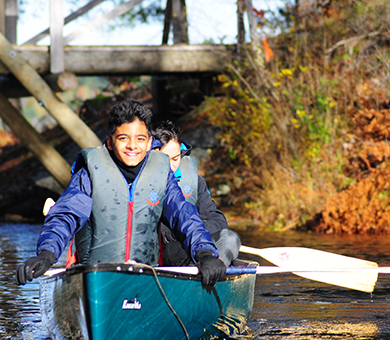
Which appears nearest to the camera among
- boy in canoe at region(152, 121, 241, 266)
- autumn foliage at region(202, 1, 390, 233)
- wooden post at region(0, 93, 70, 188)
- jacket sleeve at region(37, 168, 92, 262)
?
jacket sleeve at region(37, 168, 92, 262)

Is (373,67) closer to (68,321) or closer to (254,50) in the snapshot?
(254,50)

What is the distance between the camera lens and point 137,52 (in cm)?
1137

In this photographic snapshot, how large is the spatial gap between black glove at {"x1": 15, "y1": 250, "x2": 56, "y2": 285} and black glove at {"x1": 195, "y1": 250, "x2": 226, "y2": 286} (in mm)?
753

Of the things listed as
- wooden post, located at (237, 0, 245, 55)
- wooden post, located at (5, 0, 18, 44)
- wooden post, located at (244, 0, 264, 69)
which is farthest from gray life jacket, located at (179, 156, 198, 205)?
wooden post, located at (5, 0, 18, 44)

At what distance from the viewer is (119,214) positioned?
3.47 m

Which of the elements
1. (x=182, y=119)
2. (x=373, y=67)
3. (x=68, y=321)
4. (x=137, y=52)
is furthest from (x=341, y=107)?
(x=68, y=321)

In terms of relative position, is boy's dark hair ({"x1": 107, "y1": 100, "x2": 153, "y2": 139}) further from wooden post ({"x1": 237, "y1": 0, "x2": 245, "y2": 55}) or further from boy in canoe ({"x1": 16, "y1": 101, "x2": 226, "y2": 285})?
wooden post ({"x1": 237, "y1": 0, "x2": 245, "y2": 55})

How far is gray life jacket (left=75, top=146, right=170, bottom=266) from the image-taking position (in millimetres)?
3475

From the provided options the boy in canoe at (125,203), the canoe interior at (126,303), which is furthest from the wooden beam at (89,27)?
the canoe interior at (126,303)

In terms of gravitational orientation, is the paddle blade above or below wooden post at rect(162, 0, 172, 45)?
below

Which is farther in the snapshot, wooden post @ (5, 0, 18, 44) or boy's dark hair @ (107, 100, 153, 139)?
wooden post @ (5, 0, 18, 44)

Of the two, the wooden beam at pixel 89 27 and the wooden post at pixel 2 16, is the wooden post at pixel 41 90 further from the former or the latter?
the wooden post at pixel 2 16

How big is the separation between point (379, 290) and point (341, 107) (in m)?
5.53

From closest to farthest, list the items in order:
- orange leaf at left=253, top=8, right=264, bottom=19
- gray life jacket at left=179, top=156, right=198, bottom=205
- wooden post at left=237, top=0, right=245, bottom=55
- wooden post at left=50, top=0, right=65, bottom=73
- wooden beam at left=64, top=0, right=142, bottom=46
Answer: gray life jacket at left=179, top=156, right=198, bottom=205, wooden beam at left=64, top=0, right=142, bottom=46, wooden post at left=50, top=0, right=65, bottom=73, orange leaf at left=253, top=8, right=264, bottom=19, wooden post at left=237, top=0, right=245, bottom=55
